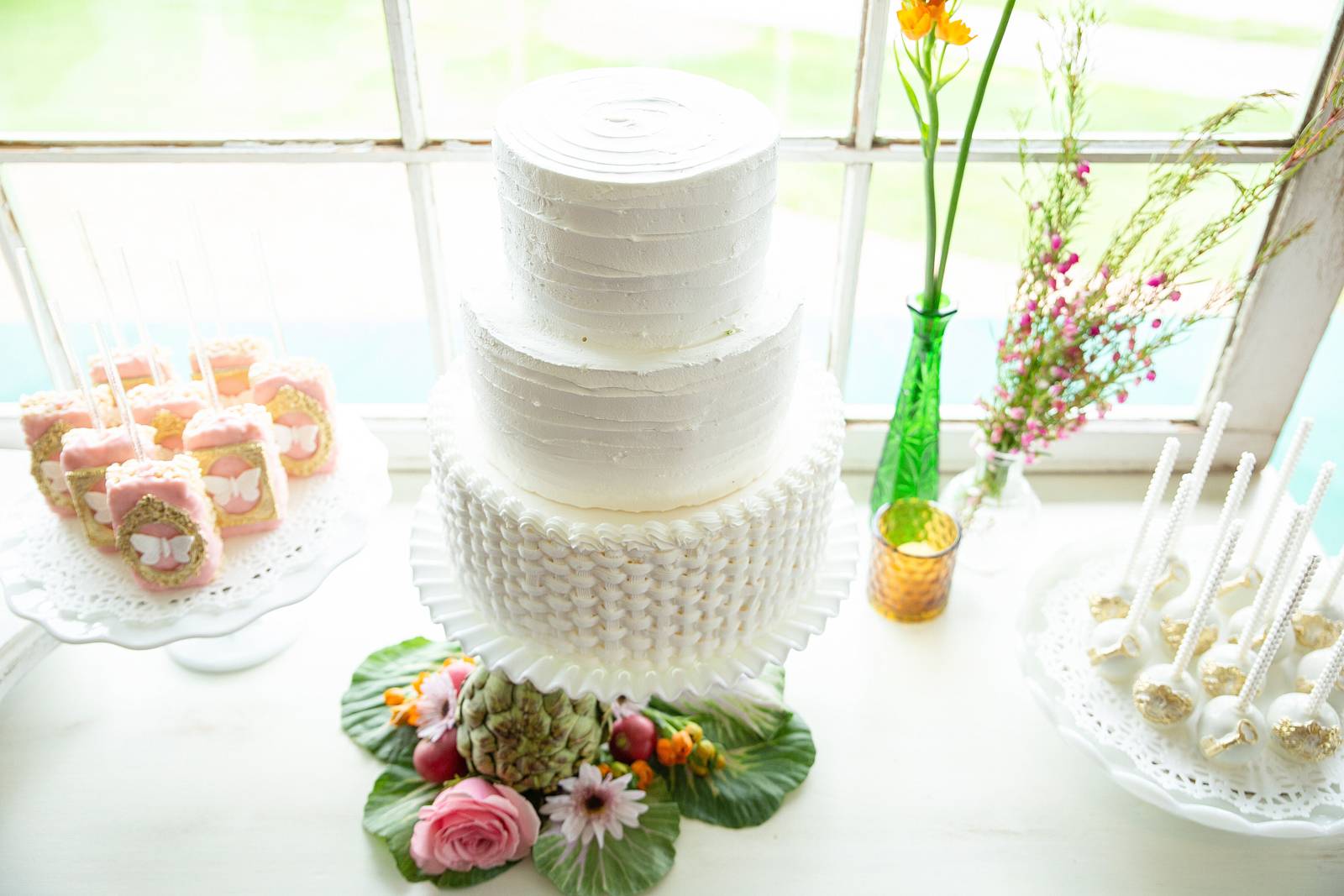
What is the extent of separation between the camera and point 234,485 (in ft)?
3.58

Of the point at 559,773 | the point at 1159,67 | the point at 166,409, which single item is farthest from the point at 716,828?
the point at 1159,67

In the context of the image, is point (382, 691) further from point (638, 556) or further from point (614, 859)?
point (638, 556)

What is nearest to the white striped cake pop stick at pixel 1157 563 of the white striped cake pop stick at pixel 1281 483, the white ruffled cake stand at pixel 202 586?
the white striped cake pop stick at pixel 1281 483

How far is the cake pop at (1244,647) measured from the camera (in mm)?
998

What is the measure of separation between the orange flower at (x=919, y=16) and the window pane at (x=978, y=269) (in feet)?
0.91

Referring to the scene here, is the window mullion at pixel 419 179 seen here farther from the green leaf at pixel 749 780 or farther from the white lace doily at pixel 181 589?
the green leaf at pixel 749 780

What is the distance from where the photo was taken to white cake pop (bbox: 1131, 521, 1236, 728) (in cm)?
101

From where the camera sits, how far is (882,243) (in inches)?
55.6

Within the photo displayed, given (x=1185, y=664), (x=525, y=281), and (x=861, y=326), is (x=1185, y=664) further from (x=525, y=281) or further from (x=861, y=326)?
(x=861, y=326)

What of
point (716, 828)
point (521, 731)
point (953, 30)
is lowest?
point (716, 828)

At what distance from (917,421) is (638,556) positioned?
524 mm

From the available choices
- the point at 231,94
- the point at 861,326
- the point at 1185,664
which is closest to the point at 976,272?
the point at 861,326

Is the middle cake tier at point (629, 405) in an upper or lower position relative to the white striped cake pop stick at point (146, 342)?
upper

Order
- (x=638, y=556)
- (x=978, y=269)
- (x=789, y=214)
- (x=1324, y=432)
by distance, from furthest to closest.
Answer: (x=1324, y=432) → (x=978, y=269) → (x=789, y=214) → (x=638, y=556)
